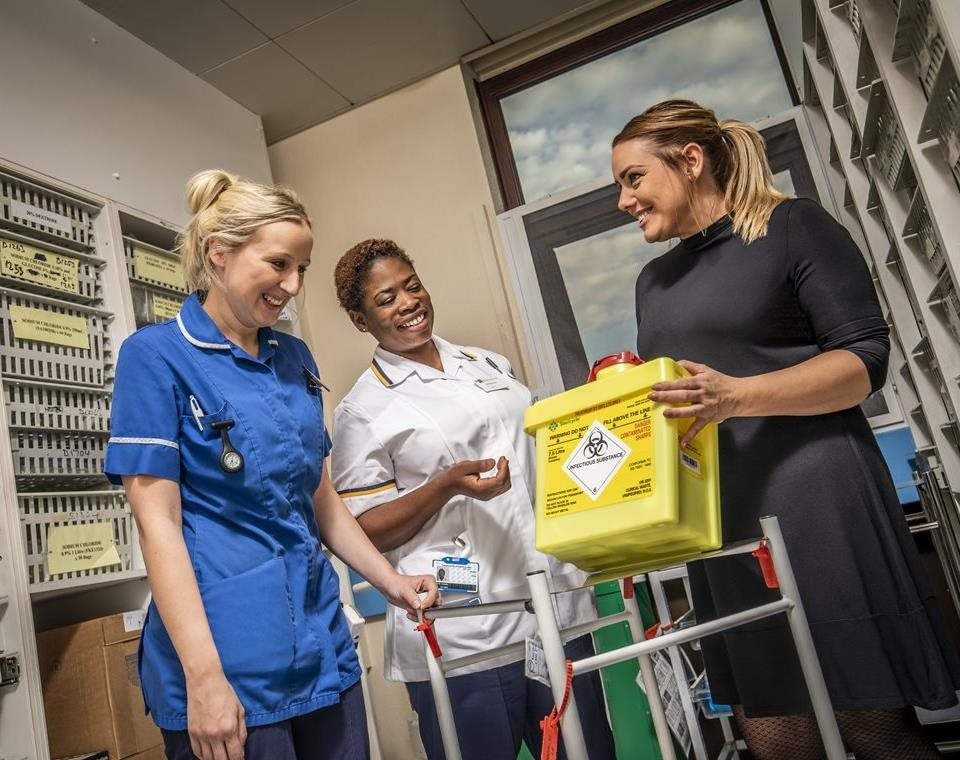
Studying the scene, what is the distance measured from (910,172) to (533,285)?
1.64 metres

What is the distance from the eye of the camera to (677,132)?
135 cm

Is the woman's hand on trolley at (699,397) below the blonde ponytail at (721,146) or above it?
below

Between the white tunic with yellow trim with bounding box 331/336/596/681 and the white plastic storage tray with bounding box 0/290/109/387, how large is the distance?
2.51ft

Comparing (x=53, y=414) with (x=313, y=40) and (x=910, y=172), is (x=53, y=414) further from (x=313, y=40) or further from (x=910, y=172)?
(x=910, y=172)

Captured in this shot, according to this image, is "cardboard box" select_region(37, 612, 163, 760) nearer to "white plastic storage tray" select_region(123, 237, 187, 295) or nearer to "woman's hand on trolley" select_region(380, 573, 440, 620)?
"woman's hand on trolley" select_region(380, 573, 440, 620)

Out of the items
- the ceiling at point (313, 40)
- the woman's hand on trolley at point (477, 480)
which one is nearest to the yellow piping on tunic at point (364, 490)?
the woman's hand on trolley at point (477, 480)

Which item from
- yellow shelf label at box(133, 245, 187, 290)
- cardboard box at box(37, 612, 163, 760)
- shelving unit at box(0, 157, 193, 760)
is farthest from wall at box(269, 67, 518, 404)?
cardboard box at box(37, 612, 163, 760)

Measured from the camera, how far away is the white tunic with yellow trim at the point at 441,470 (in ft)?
4.99

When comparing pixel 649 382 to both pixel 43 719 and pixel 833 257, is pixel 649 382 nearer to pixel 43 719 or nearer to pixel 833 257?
pixel 833 257

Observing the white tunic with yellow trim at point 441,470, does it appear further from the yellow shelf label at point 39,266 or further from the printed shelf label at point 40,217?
the printed shelf label at point 40,217

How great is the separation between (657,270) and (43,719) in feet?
5.01

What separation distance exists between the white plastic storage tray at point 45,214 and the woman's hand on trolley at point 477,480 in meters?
1.32

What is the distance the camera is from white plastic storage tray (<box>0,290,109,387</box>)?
183cm

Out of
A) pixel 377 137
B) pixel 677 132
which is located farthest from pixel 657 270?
pixel 377 137
